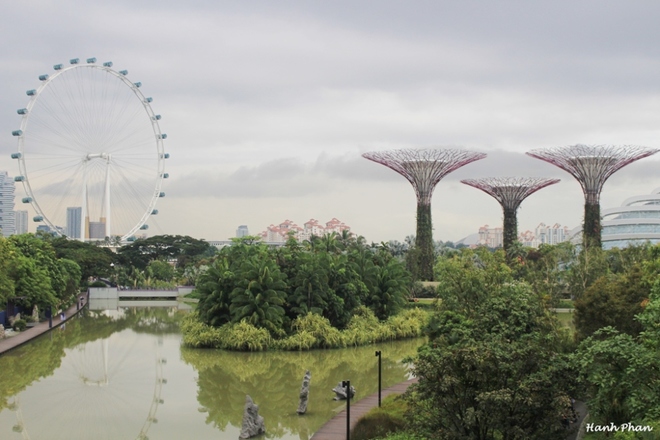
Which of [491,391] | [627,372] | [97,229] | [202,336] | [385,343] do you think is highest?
[97,229]

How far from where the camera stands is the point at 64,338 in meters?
33.1

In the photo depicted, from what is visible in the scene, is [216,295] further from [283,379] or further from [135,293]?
[135,293]

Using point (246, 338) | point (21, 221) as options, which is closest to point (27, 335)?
point (246, 338)

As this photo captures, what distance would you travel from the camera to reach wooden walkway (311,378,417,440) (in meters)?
15.0

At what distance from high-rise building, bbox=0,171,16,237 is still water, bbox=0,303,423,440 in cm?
14281

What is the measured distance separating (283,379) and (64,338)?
14.3m

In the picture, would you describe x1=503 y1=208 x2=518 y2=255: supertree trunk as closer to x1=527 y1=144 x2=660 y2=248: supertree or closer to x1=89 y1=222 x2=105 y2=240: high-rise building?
x1=527 y1=144 x2=660 y2=248: supertree

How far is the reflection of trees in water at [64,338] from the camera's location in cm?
2325

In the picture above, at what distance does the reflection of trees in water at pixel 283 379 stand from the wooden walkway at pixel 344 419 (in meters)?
0.70

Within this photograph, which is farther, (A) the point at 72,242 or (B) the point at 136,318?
(A) the point at 72,242

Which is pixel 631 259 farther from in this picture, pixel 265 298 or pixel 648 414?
pixel 648 414

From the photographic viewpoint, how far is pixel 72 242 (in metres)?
64.2

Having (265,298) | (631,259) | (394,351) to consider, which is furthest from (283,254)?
(631,259)

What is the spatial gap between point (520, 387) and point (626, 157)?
39.6 m
